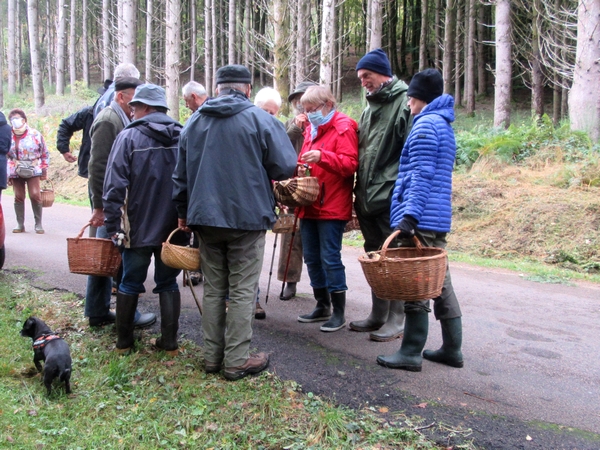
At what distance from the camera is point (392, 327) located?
503 centimetres

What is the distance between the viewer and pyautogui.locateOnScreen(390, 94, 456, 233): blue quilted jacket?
405 cm

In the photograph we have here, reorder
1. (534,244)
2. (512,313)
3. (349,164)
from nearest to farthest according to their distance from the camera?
(349,164), (512,313), (534,244)

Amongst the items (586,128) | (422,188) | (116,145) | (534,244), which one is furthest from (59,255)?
(586,128)

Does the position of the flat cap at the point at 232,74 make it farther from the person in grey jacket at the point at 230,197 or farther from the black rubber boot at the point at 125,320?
the black rubber boot at the point at 125,320

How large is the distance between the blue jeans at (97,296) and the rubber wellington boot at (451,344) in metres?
3.02

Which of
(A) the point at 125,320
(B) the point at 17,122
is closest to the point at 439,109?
(A) the point at 125,320

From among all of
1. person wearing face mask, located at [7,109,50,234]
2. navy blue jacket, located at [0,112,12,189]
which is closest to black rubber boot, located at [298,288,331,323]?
navy blue jacket, located at [0,112,12,189]

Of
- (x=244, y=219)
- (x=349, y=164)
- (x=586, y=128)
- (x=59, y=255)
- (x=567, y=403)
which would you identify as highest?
(x=586, y=128)

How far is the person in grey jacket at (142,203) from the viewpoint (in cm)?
430

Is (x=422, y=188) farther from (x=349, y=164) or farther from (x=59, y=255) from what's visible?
(x=59, y=255)

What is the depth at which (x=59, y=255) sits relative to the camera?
27.1ft

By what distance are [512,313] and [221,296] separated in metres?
3.36

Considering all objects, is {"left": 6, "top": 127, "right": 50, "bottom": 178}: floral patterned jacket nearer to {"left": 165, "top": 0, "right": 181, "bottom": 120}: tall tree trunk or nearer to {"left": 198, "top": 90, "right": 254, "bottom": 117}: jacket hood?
{"left": 165, "top": 0, "right": 181, "bottom": 120}: tall tree trunk

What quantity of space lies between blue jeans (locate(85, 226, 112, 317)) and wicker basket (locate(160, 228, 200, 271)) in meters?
1.27
